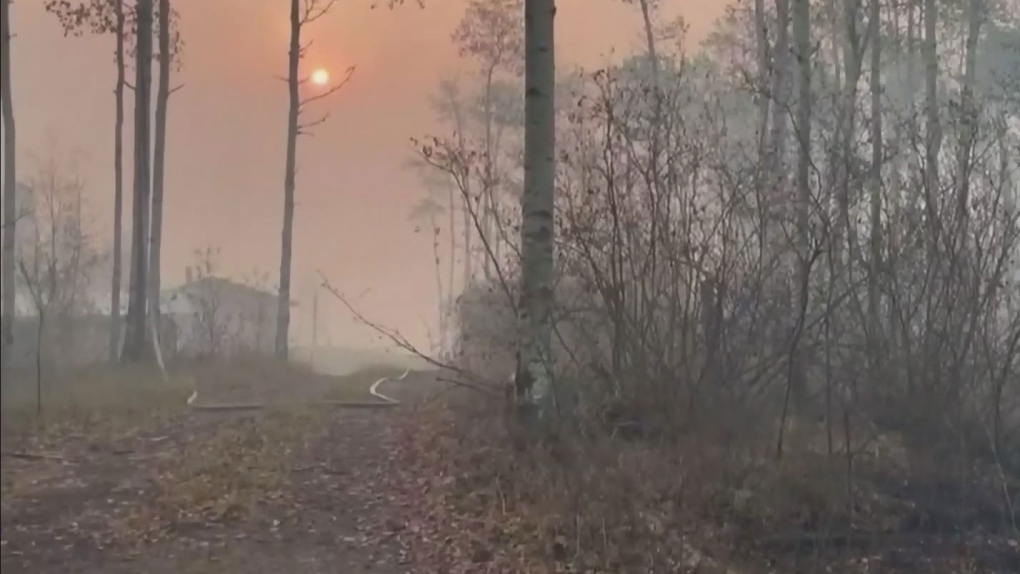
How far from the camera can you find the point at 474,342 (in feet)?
13.5

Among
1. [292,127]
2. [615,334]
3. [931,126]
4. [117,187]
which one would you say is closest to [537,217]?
[615,334]

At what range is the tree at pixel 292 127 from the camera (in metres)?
3.83

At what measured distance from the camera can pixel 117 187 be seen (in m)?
3.64

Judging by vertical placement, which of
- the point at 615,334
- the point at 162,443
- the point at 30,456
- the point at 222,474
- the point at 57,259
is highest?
the point at 57,259

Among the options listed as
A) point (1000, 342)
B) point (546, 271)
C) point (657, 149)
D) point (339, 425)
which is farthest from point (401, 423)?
point (1000, 342)

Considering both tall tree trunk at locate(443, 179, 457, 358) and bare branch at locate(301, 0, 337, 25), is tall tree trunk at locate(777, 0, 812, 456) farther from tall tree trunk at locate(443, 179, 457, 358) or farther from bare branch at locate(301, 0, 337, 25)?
bare branch at locate(301, 0, 337, 25)

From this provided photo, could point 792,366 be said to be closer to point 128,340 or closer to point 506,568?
point 506,568

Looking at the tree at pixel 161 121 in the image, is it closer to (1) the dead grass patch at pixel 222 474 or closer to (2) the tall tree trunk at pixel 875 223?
(1) the dead grass patch at pixel 222 474

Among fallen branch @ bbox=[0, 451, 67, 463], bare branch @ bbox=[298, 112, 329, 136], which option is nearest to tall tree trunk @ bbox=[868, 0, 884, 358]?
bare branch @ bbox=[298, 112, 329, 136]

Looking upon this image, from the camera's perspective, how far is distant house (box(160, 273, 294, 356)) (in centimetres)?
424

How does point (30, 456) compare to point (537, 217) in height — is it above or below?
below

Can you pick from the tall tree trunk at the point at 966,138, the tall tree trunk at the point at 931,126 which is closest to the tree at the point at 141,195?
the tall tree trunk at the point at 931,126

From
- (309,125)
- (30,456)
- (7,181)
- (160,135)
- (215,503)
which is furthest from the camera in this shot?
(309,125)

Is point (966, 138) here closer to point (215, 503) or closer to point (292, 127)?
point (292, 127)
